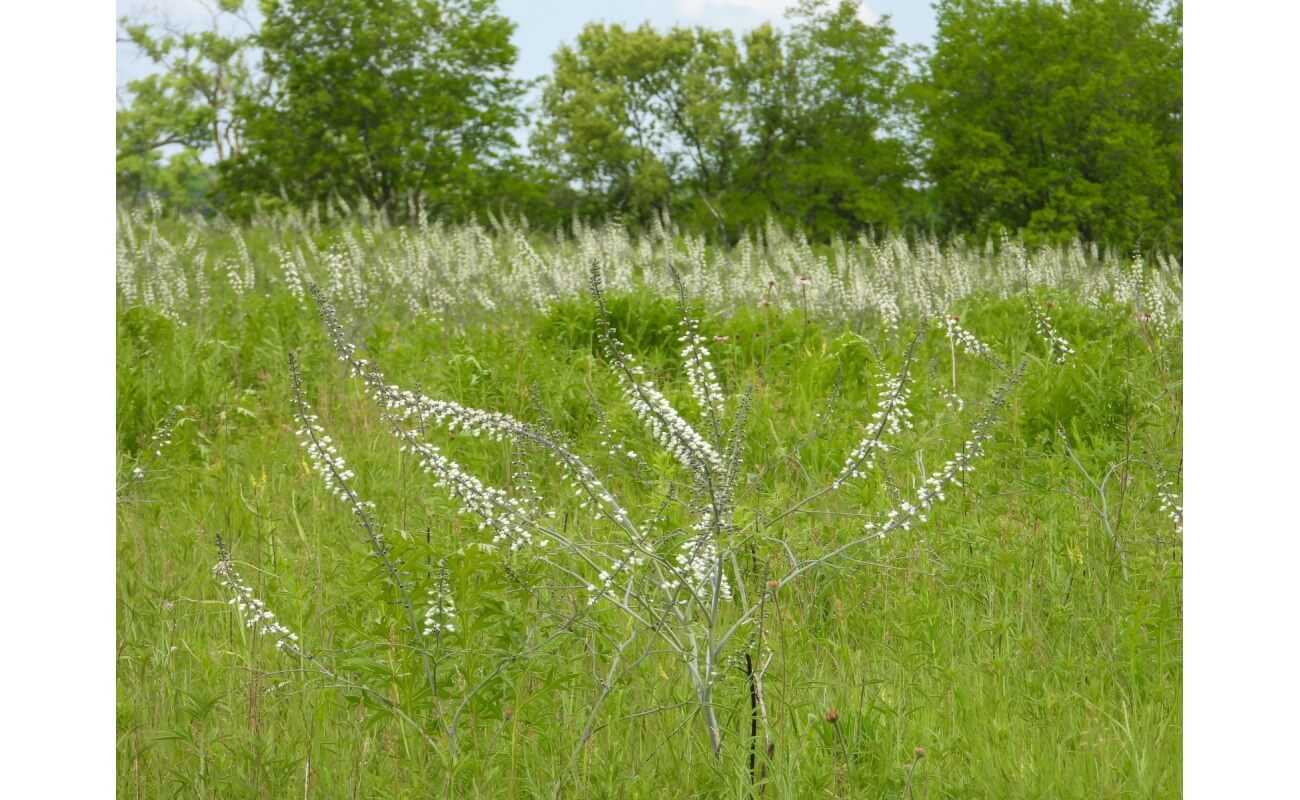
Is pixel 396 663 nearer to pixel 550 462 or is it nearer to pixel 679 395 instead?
pixel 550 462

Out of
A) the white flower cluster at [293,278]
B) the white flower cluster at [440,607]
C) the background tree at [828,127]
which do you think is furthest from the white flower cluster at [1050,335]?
the background tree at [828,127]

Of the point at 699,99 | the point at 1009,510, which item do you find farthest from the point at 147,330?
the point at 699,99

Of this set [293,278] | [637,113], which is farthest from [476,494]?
[637,113]

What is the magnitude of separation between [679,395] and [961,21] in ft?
34.8

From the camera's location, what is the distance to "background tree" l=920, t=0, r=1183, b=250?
14016 millimetres

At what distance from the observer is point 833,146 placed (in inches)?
648

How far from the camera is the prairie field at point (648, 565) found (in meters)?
2.61

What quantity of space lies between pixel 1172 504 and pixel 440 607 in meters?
2.78

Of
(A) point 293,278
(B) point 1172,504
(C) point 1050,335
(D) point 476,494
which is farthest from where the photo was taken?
(A) point 293,278

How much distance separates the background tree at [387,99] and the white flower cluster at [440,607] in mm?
9931

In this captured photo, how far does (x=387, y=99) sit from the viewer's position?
12.8 meters

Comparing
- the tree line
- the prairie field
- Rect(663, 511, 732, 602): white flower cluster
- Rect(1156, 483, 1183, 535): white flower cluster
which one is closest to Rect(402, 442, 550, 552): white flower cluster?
the prairie field

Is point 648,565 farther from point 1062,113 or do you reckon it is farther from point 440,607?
point 1062,113

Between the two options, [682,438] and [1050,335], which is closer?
[682,438]
